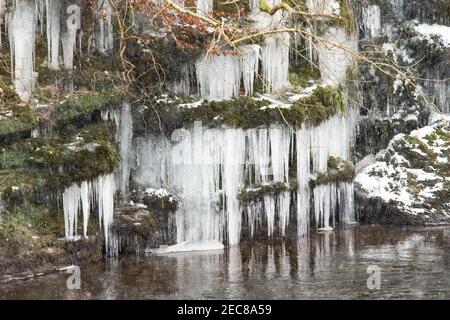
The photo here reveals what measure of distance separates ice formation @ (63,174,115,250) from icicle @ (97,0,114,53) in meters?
3.62

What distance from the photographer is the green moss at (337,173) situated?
19.2 metres

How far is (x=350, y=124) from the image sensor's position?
23.5 metres

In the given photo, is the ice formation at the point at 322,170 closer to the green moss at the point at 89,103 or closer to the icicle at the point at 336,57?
the icicle at the point at 336,57

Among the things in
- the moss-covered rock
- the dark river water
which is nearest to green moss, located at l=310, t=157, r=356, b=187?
the moss-covered rock

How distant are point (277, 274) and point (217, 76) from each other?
599cm

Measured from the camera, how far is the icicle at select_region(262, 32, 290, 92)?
60.8 ft

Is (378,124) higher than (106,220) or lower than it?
higher

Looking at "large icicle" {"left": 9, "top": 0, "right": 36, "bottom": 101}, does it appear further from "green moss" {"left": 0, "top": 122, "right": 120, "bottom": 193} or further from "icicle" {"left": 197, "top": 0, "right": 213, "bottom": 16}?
"icicle" {"left": 197, "top": 0, "right": 213, "bottom": 16}

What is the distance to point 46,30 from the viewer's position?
651 inches

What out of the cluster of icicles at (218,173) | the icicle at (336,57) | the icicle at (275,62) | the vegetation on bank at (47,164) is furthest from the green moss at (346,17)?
the vegetation on bank at (47,164)

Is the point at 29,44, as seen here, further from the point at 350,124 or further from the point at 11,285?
the point at 350,124
